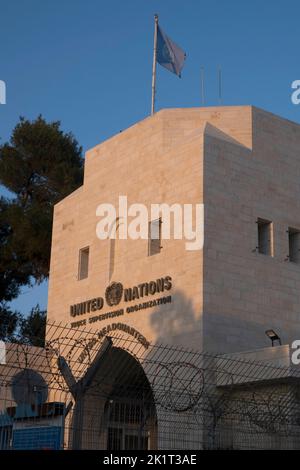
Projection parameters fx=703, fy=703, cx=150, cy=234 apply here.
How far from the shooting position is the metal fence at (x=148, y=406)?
37.1 ft

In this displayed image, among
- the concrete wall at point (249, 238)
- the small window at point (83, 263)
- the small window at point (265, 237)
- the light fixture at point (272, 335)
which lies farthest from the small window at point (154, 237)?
the light fixture at point (272, 335)

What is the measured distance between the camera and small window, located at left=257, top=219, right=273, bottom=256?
19.8 metres

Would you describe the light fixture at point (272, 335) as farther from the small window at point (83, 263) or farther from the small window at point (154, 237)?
the small window at point (83, 263)

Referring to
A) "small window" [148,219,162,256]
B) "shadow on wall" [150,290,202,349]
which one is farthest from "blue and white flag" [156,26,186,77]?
"shadow on wall" [150,290,202,349]

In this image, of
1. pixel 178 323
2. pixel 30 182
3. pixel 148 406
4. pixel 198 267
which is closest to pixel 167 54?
pixel 198 267

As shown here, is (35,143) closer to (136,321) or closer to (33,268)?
(33,268)

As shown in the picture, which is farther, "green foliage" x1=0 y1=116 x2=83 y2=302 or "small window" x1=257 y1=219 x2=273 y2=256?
A: "green foliage" x1=0 y1=116 x2=83 y2=302

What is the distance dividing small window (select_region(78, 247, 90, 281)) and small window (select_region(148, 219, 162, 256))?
340cm

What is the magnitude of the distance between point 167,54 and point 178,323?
10171 millimetres

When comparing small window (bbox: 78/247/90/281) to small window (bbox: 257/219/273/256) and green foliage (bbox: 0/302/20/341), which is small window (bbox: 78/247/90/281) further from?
green foliage (bbox: 0/302/20/341)

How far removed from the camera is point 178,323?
18344 millimetres

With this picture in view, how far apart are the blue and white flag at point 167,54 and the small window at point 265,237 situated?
6807 millimetres
